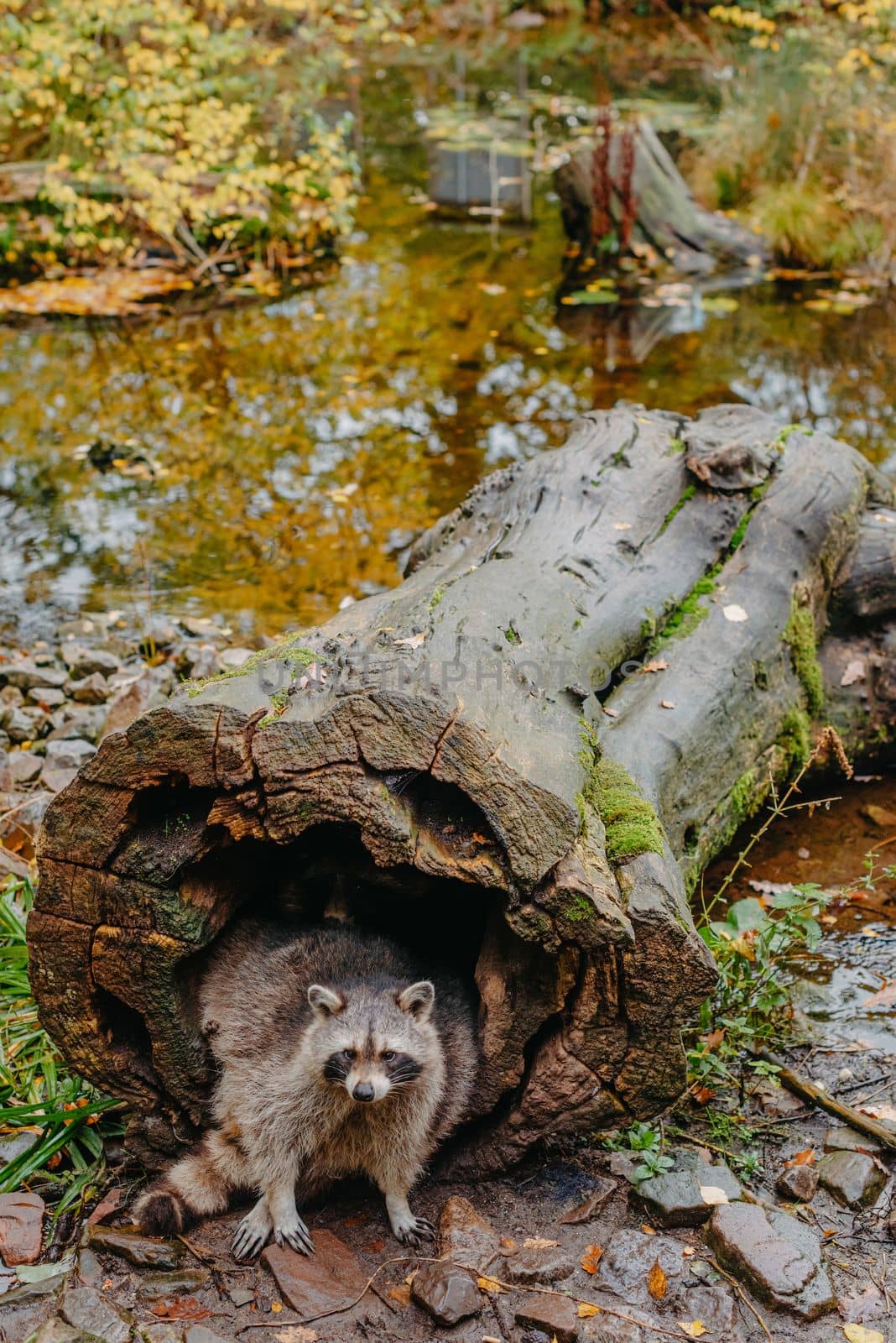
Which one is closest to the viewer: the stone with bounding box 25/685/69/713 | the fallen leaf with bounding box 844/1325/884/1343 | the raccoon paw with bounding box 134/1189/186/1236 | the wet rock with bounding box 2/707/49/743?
the fallen leaf with bounding box 844/1325/884/1343

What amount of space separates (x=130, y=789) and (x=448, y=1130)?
1.42 m

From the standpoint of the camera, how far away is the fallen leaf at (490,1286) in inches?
132

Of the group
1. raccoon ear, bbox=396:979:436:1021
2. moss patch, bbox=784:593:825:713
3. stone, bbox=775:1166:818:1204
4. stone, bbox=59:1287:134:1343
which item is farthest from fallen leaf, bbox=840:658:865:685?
stone, bbox=59:1287:134:1343

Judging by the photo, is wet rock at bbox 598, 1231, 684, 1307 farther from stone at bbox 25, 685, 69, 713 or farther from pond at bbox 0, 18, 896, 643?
pond at bbox 0, 18, 896, 643

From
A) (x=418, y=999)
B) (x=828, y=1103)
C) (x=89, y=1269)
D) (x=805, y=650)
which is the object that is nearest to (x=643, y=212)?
(x=805, y=650)

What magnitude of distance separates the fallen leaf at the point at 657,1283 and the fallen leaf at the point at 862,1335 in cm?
47

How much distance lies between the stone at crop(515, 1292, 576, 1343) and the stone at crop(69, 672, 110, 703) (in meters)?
3.96

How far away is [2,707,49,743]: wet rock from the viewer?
6.10m

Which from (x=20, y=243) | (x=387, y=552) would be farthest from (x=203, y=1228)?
(x=20, y=243)

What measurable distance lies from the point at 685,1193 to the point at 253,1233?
1.24 meters

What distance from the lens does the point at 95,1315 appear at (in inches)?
126

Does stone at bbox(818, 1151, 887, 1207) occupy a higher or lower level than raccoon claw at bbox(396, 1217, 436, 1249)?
higher

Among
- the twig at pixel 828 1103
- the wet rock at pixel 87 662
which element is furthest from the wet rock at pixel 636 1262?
the wet rock at pixel 87 662

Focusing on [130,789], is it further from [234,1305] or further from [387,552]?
[387,552]
